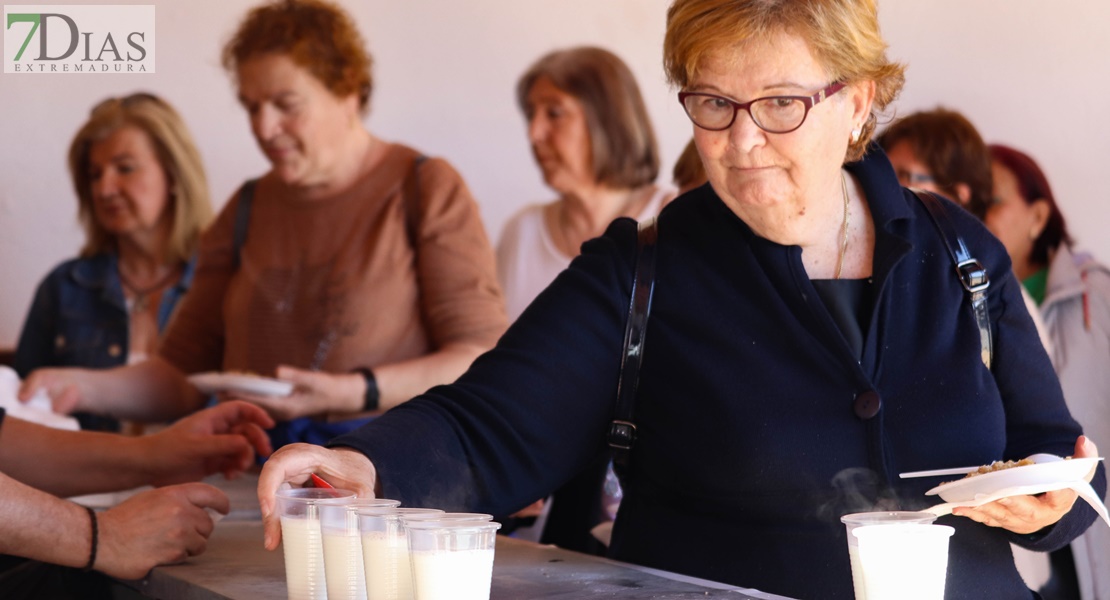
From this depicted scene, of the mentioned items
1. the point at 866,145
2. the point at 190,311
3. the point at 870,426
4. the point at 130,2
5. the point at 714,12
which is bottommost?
the point at 870,426

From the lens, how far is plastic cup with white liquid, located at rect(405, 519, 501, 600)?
4.22 ft

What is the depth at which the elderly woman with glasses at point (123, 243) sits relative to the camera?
4289 mm

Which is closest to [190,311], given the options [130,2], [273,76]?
[273,76]

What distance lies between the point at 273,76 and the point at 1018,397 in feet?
7.19

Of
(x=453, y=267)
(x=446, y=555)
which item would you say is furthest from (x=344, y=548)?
(x=453, y=267)

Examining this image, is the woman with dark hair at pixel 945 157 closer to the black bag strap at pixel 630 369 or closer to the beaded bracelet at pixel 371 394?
the beaded bracelet at pixel 371 394

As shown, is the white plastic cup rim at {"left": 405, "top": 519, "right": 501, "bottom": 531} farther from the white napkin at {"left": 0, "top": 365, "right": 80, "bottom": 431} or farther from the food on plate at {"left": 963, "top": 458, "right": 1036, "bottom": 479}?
the white napkin at {"left": 0, "top": 365, "right": 80, "bottom": 431}

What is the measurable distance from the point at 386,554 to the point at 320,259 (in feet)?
6.43

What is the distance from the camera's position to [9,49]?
3.18 metres

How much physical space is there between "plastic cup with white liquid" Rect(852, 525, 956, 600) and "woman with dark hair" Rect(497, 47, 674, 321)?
2.72 metres

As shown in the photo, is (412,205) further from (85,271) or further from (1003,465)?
(1003,465)

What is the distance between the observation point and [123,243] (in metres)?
4.43

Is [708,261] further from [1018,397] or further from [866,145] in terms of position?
[1018,397]

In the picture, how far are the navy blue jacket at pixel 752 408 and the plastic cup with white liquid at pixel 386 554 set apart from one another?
0.98ft
